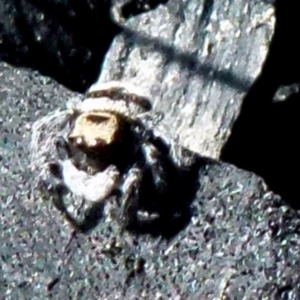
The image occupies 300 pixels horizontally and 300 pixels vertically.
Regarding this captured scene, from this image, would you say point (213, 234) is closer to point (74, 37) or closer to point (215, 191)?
point (215, 191)

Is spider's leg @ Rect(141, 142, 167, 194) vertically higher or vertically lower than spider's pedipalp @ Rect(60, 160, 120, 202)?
higher

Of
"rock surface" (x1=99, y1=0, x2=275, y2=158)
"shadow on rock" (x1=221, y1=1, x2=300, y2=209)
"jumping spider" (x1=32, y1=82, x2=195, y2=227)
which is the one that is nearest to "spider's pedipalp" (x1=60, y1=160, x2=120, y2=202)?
"jumping spider" (x1=32, y1=82, x2=195, y2=227)

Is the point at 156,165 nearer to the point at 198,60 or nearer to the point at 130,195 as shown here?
the point at 130,195

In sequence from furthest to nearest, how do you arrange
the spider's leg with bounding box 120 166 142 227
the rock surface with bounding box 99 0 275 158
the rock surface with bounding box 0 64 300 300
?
the rock surface with bounding box 99 0 275 158 < the spider's leg with bounding box 120 166 142 227 < the rock surface with bounding box 0 64 300 300

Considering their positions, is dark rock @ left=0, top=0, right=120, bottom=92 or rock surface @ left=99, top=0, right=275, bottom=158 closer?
rock surface @ left=99, top=0, right=275, bottom=158

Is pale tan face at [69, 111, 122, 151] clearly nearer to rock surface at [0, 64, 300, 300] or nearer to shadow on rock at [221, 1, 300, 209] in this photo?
rock surface at [0, 64, 300, 300]

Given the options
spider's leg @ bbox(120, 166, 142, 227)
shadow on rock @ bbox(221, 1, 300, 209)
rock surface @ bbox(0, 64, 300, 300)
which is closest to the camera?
rock surface @ bbox(0, 64, 300, 300)

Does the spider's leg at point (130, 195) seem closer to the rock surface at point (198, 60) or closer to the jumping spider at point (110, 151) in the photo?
the jumping spider at point (110, 151)
